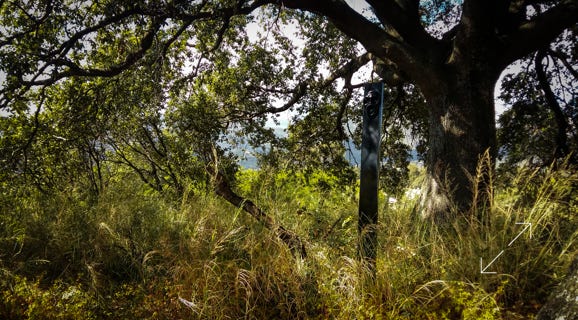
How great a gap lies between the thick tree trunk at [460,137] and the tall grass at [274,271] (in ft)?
2.30

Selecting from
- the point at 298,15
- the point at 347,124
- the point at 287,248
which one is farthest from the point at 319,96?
the point at 287,248

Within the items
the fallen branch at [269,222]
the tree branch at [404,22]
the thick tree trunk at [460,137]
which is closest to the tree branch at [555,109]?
the thick tree trunk at [460,137]

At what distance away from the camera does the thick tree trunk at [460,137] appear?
14.7ft

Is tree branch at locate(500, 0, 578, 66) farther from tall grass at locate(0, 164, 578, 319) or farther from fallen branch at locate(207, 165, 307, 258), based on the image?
fallen branch at locate(207, 165, 307, 258)

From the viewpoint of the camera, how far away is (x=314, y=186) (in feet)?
25.6

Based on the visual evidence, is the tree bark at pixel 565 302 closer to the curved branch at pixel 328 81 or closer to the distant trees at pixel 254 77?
the distant trees at pixel 254 77

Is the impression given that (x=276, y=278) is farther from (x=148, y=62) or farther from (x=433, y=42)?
(x=433, y=42)

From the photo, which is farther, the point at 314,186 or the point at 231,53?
the point at 314,186

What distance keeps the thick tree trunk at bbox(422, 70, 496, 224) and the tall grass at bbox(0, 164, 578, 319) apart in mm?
701

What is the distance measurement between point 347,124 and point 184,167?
446 cm

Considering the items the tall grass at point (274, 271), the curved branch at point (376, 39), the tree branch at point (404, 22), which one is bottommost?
the tall grass at point (274, 271)

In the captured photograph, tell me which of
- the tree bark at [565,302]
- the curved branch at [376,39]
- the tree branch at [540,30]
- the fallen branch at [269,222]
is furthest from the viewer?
the curved branch at [376,39]

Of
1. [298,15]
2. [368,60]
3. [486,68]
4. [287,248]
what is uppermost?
[298,15]

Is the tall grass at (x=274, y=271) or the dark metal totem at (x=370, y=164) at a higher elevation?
the dark metal totem at (x=370, y=164)
